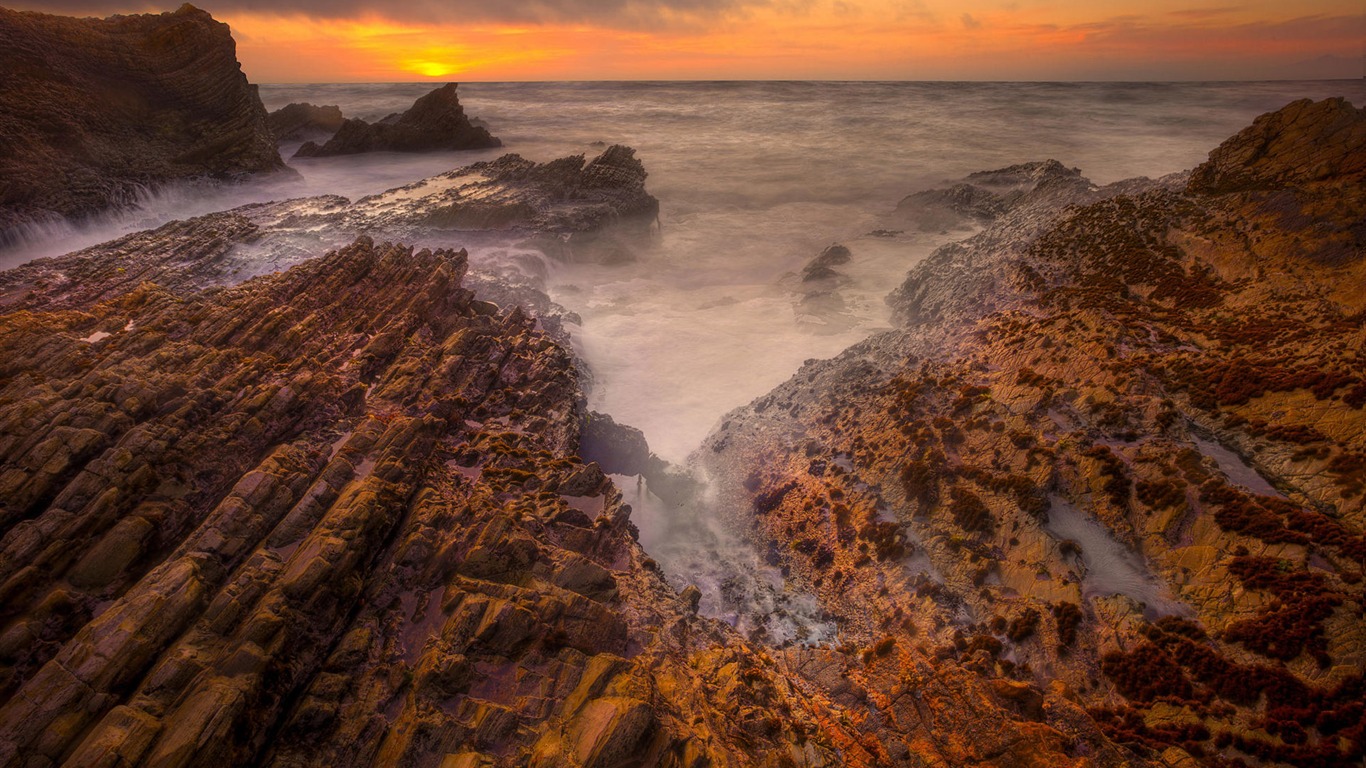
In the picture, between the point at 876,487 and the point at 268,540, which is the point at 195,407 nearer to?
the point at 268,540

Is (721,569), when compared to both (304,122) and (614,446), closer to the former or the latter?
(614,446)

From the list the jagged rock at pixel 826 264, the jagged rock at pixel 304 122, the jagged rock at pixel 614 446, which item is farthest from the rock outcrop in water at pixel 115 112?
the jagged rock at pixel 826 264

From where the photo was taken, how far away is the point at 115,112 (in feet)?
114

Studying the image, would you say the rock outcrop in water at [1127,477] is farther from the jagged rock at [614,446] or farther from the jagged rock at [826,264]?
the jagged rock at [826,264]

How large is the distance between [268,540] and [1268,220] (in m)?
26.6

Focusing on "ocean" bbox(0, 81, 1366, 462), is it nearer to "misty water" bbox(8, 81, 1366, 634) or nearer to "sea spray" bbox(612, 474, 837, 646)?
"misty water" bbox(8, 81, 1366, 634)

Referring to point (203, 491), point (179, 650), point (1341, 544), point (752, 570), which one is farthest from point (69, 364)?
point (1341, 544)

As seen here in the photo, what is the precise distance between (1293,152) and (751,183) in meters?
44.1

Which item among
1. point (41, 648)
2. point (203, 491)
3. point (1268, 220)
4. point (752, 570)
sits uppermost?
point (1268, 220)

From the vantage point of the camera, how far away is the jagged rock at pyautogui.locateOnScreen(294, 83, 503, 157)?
5291 centimetres

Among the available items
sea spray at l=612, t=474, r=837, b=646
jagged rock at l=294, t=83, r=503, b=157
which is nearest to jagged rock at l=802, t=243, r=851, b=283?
sea spray at l=612, t=474, r=837, b=646

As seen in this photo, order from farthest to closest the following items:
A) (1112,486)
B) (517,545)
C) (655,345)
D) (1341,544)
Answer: (655,345) < (1112,486) < (517,545) < (1341,544)

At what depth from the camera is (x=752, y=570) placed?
51.8 ft

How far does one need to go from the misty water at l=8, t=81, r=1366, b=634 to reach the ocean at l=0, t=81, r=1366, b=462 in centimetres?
18
